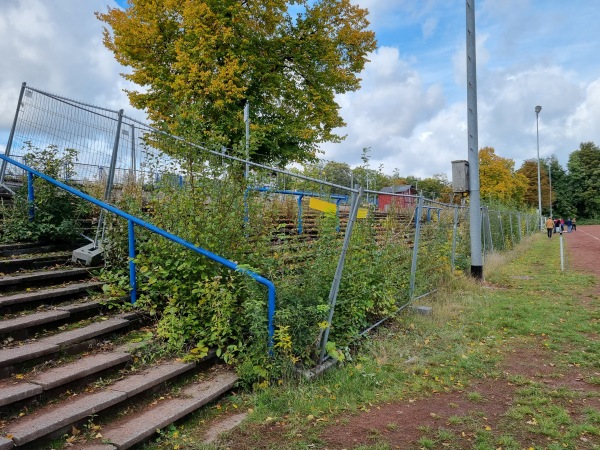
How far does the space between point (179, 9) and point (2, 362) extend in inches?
633

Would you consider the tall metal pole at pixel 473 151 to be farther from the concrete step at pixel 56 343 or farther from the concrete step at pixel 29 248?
the concrete step at pixel 29 248

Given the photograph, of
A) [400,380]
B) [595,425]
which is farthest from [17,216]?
[595,425]

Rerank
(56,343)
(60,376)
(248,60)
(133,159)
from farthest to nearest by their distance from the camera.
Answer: (248,60)
(133,159)
(56,343)
(60,376)

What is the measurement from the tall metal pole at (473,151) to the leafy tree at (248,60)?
7005mm

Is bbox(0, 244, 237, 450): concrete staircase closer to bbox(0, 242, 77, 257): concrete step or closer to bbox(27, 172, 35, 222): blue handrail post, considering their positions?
bbox(0, 242, 77, 257): concrete step

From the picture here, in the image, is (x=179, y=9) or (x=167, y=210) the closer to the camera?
(x=167, y=210)

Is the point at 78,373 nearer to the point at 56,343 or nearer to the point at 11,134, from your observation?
the point at 56,343

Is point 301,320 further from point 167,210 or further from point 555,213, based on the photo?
point 555,213

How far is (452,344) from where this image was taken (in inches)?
223

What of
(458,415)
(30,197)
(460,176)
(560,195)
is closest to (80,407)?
(458,415)

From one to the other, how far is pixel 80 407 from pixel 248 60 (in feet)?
51.3

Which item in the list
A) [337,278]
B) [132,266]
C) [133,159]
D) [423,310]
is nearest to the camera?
[337,278]

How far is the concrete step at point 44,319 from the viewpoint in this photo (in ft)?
12.4

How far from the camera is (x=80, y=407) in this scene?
10.4 feet
